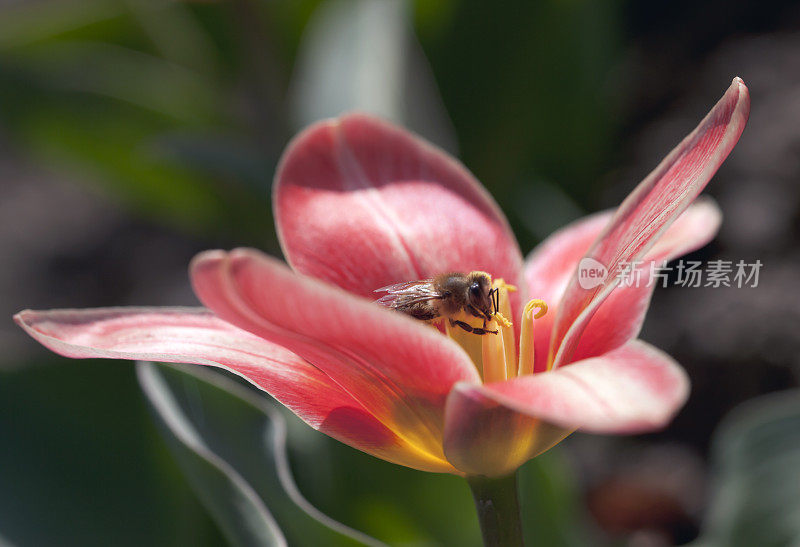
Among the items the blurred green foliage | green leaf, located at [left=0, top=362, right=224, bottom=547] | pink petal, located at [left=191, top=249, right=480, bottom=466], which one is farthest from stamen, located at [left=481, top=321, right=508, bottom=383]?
the blurred green foliage

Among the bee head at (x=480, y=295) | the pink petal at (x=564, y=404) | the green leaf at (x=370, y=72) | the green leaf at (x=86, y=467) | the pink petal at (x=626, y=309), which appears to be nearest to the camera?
the pink petal at (x=564, y=404)

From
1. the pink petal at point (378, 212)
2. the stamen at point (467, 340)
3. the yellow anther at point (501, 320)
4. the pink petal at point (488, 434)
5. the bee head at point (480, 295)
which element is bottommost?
the pink petal at point (488, 434)

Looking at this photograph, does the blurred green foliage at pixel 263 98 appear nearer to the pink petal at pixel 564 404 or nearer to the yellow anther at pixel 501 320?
the yellow anther at pixel 501 320

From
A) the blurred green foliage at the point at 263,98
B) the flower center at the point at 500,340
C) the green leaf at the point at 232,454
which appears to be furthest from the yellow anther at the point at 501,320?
the blurred green foliage at the point at 263,98

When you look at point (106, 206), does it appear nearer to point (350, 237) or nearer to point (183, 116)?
point (183, 116)

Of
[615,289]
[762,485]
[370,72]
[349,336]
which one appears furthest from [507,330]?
[370,72]

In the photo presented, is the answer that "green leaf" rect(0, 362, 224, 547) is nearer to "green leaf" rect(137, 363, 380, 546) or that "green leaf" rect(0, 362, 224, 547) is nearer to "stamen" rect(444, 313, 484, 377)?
"green leaf" rect(137, 363, 380, 546)

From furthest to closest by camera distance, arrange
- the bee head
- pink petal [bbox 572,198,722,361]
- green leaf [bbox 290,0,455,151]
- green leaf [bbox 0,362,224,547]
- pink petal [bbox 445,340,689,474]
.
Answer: green leaf [bbox 290,0,455,151] < green leaf [bbox 0,362,224,547] < the bee head < pink petal [bbox 572,198,722,361] < pink petal [bbox 445,340,689,474]
